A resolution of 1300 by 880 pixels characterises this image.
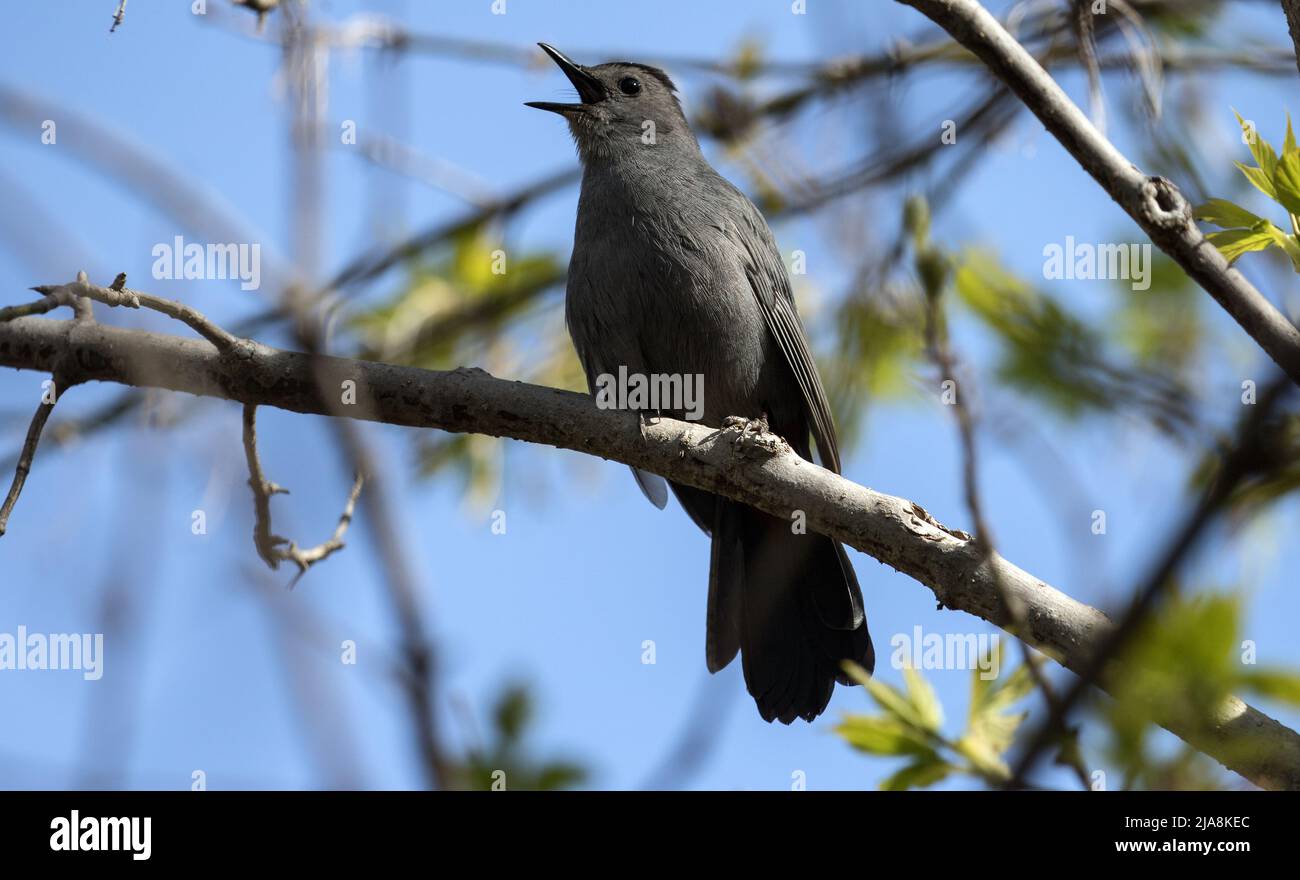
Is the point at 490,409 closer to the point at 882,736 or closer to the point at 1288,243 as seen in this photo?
the point at 882,736

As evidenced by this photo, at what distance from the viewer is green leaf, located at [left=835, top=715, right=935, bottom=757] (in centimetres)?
296

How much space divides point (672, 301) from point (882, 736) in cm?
234

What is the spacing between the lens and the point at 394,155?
177 cm

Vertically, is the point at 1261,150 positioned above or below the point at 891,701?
above

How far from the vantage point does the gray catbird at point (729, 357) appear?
490cm

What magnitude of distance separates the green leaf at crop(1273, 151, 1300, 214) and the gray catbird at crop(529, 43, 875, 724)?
221 cm

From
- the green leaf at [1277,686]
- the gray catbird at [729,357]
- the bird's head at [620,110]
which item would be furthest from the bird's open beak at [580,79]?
the green leaf at [1277,686]

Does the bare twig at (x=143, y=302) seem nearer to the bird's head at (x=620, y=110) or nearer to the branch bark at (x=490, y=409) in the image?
the branch bark at (x=490, y=409)

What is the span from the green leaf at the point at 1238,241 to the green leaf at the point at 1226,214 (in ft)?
0.10

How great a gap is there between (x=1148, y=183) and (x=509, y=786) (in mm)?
2421

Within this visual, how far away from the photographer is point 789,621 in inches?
199

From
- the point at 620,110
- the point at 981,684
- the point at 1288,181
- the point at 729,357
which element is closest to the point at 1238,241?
the point at 1288,181
